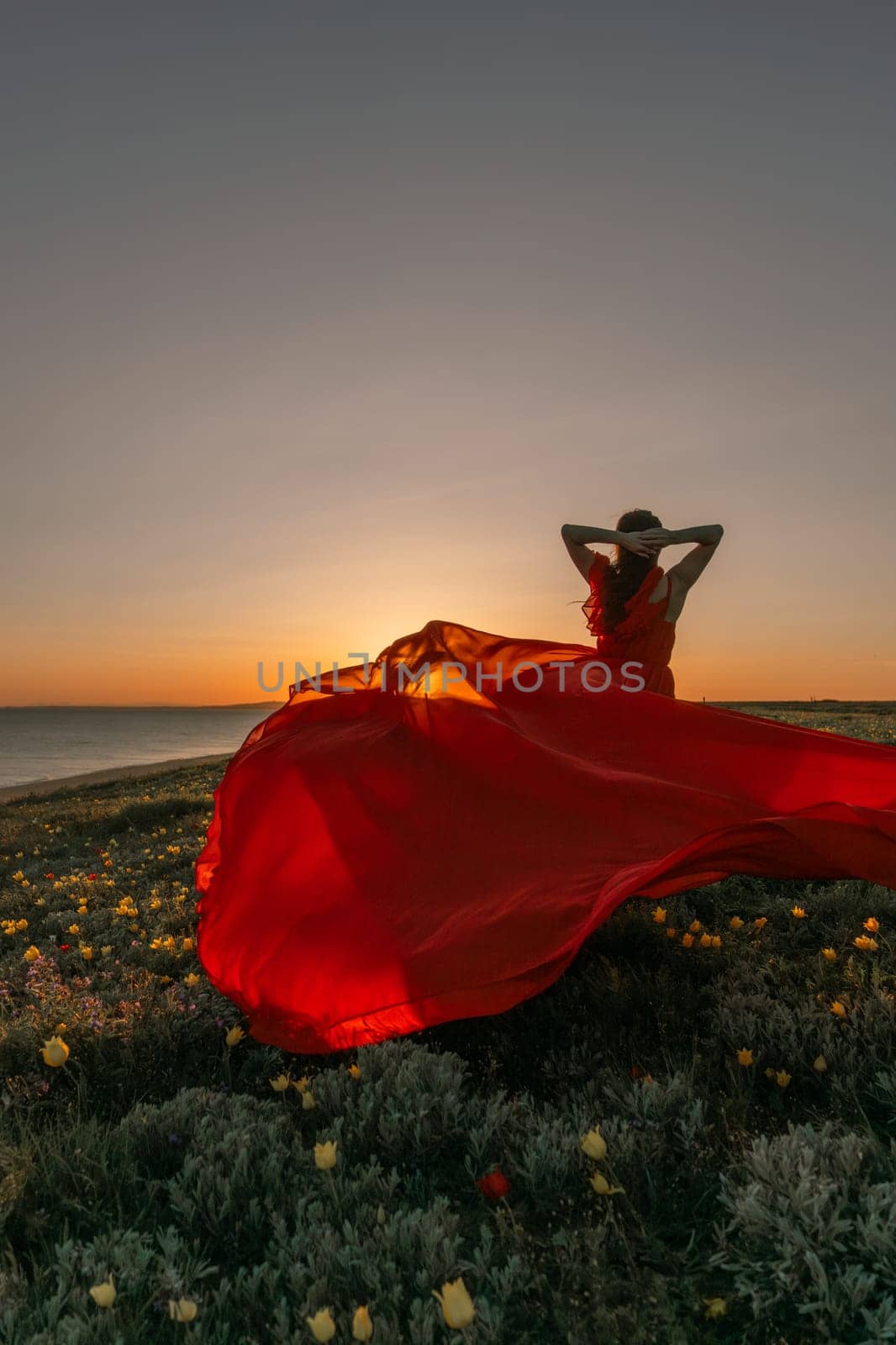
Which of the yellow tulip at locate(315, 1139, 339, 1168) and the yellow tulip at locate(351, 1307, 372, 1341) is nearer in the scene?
the yellow tulip at locate(351, 1307, 372, 1341)

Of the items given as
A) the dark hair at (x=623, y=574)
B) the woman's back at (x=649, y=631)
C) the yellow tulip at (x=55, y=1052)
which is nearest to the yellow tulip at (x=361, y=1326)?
the yellow tulip at (x=55, y=1052)

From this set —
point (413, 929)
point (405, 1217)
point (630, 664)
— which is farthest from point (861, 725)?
point (405, 1217)

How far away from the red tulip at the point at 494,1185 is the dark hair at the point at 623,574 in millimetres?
4408

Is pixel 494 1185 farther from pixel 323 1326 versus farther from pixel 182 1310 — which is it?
pixel 182 1310

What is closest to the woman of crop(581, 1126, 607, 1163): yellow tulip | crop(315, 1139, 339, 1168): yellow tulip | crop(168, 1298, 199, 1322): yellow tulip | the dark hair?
the dark hair

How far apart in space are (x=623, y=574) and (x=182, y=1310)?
5478 millimetres

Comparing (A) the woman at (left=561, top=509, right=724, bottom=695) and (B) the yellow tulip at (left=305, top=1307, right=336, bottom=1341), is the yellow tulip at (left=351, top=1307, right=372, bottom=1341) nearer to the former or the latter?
(B) the yellow tulip at (left=305, top=1307, right=336, bottom=1341)

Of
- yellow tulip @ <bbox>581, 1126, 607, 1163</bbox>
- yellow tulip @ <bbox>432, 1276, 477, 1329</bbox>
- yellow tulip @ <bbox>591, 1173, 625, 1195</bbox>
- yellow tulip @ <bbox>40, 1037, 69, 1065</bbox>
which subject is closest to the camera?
yellow tulip @ <bbox>432, 1276, 477, 1329</bbox>

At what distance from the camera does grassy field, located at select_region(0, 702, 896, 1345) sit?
2133 mm

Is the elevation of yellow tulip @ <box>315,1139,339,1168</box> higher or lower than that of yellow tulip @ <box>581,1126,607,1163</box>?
lower

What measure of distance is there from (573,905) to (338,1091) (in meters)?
1.34

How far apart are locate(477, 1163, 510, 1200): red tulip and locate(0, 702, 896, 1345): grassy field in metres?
0.01

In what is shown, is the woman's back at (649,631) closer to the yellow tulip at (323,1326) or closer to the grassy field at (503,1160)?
the grassy field at (503,1160)

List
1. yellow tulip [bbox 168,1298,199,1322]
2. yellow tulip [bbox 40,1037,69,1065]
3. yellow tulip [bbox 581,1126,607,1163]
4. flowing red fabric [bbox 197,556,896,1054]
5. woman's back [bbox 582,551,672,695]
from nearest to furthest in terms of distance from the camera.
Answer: yellow tulip [bbox 168,1298,199,1322] < yellow tulip [bbox 581,1126,607,1163] < yellow tulip [bbox 40,1037,69,1065] < flowing red fabric [bbox 197,556,896,1054] < woman's back [bbox 582,551,672,695]
